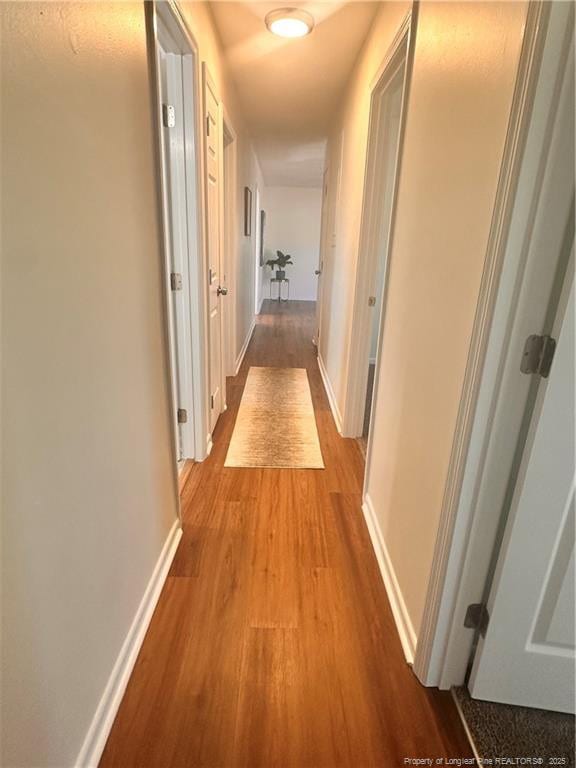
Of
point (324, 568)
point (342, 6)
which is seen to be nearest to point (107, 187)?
point (324, 568)

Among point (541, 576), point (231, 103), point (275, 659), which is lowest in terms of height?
point (275, 659)

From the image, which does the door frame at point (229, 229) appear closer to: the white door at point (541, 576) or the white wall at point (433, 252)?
the white wall at point (433, 252)

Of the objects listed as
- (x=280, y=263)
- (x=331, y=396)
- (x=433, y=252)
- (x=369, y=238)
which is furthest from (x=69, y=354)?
(x=280, y=263)

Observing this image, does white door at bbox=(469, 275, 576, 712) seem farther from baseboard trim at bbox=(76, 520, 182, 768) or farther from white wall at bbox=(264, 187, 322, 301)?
white wall at bbox=(264, 187, 322, 301)

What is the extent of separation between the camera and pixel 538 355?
885 mm

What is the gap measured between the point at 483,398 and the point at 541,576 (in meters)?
0.51

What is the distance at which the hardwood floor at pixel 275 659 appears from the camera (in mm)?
1071

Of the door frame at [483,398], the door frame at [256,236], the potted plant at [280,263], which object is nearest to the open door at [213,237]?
the door frame at [483,398]

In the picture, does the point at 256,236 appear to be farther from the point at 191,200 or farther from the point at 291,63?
the point at 191,200

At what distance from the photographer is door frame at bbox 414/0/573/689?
769mm

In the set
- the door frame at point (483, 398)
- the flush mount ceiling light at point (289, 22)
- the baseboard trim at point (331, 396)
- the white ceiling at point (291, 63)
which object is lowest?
the baseboard trim at point (331, 396)

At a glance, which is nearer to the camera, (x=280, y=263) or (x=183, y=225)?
(x=183, y=225)

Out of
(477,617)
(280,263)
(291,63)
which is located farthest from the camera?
(280,263)

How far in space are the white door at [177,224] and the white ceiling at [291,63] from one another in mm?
564
